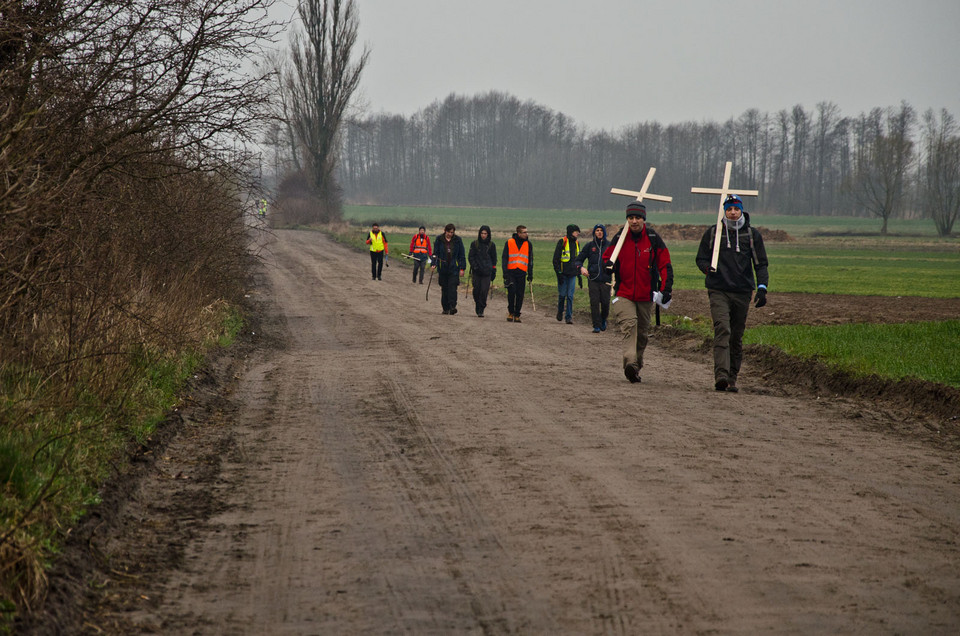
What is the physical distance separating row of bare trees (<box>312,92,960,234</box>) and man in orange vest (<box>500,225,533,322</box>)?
364 feet

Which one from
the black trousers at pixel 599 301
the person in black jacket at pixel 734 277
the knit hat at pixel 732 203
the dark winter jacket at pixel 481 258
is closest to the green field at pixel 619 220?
the dark winter jacket at pixel 481 258

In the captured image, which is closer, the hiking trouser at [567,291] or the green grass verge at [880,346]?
the green grass verge at [880,346]

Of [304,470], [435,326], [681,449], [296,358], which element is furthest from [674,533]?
[435,326]

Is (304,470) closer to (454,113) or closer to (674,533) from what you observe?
(674,533)

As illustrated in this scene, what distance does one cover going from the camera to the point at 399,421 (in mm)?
9133

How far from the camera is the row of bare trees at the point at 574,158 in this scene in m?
136

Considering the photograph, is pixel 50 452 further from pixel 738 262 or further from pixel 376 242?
pixel 376 242

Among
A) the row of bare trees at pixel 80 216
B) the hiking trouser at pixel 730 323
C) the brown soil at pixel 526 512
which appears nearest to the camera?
the brown soil at pixel 526 512

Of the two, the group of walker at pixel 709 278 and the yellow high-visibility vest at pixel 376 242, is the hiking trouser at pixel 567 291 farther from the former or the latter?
the yellow high-visibility vest at pixel 376 242

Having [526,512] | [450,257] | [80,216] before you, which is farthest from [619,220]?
[526,512]

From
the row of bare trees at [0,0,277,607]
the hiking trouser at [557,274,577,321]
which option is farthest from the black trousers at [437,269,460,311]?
the row of bare trees at [0,0,277,607]

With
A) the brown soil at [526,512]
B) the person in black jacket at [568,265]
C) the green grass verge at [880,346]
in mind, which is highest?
the person in black jacket at [568,265]

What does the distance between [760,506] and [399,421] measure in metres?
3.98

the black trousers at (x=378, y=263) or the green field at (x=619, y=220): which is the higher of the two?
the green field at (x=619, y=220)
